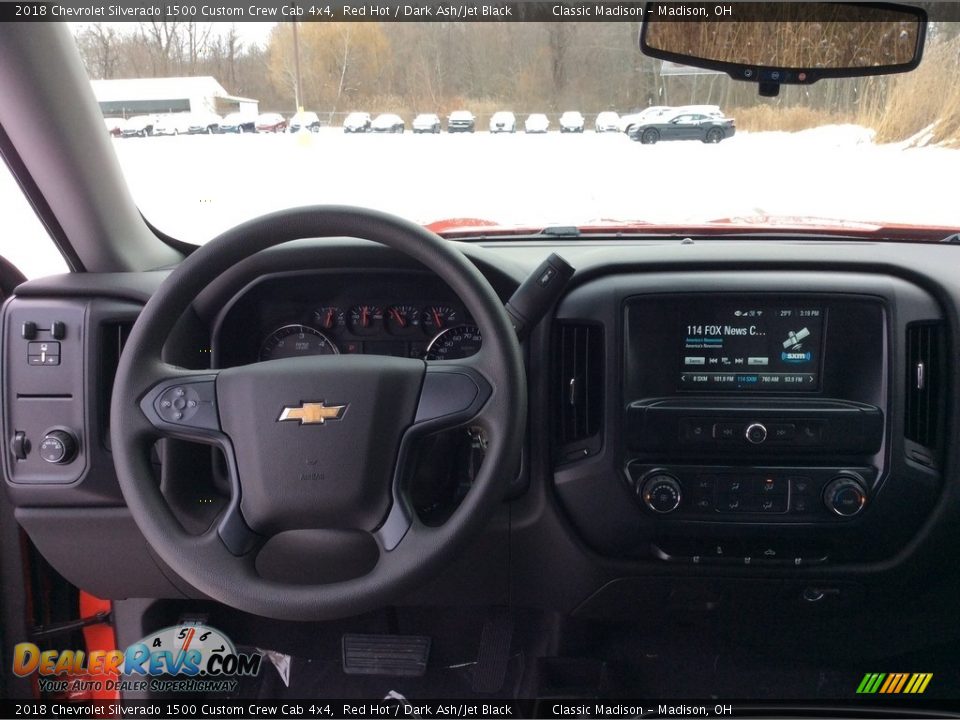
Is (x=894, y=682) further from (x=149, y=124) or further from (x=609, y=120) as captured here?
(x=149, y=124)

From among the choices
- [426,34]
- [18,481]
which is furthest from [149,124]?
[18,481]

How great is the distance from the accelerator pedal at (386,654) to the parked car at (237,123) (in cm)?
180

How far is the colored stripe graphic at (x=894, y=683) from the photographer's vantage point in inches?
105

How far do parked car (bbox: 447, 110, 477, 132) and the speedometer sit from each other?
61cm

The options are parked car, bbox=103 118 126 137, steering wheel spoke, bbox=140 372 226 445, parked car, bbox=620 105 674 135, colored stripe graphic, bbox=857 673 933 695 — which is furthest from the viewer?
colored stripe graphic, bbox=857 673 933 695

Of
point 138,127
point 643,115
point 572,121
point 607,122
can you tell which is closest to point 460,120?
point 572,121

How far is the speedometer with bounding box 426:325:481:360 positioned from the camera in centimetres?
229

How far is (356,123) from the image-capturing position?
94.0 inches

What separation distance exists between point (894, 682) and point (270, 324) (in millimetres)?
2428

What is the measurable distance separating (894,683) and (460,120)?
94.2 inches

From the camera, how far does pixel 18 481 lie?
237cm

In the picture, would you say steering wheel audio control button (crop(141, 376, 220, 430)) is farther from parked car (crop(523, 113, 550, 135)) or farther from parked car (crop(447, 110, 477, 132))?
parked car (crop(523, 113, 550, 135))

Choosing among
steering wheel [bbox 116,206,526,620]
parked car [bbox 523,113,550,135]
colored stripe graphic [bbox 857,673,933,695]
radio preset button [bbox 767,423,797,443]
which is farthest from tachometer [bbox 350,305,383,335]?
colored stripe graphic [bbox 857,673,933,695]

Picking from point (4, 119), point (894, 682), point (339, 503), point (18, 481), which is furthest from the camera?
point (894, 682)
